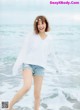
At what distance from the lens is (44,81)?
3.77m

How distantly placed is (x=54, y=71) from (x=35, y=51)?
354 millimetres

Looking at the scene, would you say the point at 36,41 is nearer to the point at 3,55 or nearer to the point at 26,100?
the point at 3,55

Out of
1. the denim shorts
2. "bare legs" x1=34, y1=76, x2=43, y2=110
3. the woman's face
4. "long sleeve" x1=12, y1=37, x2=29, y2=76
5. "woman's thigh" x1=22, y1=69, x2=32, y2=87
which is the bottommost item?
"bare legs" x1=34, y1=76, x2=43, y2=110

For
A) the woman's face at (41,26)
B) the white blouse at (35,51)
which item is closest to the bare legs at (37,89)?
the white blouse at (35,51)

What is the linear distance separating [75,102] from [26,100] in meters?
0.57

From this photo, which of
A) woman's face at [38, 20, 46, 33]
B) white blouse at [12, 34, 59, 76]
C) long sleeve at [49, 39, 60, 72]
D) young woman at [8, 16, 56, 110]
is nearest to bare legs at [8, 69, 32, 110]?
young woman at [8, 16, 56, 110]

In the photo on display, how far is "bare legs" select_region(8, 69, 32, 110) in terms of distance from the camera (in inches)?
143

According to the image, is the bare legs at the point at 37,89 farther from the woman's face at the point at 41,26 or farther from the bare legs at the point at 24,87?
the woman's face at the point at 41,26

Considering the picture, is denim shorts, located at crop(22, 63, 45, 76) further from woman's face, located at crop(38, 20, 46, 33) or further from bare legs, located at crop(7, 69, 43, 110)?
woman's face, located at crop(38, 20, 46, 33)

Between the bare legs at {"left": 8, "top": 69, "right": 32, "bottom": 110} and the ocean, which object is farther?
the ocean

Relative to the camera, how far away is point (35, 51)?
3.61m

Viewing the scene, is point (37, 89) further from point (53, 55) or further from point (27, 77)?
point (53, 55)

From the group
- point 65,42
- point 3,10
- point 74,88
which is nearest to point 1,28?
point 3,10

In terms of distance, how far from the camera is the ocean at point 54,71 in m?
3.75
